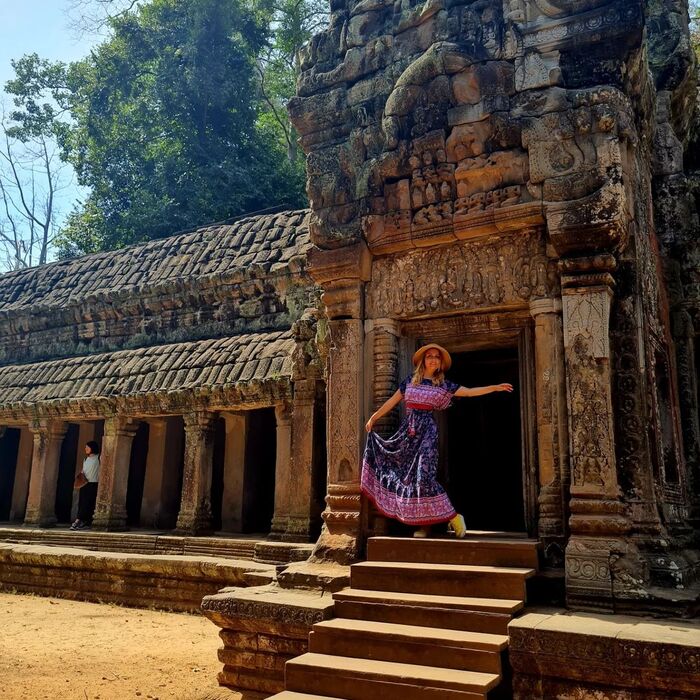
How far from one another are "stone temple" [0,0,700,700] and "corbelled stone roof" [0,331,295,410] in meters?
2.08

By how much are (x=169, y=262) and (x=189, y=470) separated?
463cm

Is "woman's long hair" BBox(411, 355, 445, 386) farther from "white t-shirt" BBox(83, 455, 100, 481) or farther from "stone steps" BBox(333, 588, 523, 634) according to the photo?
"white t-shirt" BBox(83, 455, 100, 481)

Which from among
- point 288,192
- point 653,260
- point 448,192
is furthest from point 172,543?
point 288,192

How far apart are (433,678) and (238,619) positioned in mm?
1923

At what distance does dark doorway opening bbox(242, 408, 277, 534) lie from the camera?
11969mm

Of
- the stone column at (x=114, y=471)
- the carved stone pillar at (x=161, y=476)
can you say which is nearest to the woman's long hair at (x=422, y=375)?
the stone column at (x=114, y=471)

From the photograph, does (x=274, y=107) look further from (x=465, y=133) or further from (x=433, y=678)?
(x=433, y=678)

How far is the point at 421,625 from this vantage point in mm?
4633

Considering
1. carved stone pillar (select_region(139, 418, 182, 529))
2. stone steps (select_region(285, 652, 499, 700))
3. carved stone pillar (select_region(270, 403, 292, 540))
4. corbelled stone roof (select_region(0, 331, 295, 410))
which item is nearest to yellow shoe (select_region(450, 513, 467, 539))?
stone steps (select_region(285, 652, 499, 700))

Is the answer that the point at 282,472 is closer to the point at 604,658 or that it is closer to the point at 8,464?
the point at 604,658

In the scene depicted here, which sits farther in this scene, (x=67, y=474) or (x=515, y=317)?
(x=67, y=474)

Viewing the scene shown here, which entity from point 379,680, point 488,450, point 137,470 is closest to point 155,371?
point 137,470

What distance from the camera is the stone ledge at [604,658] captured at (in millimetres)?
3744

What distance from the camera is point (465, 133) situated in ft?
19.7
